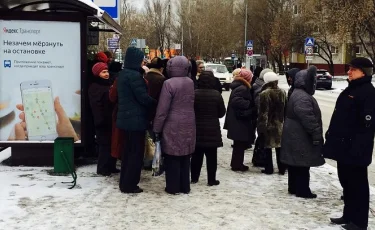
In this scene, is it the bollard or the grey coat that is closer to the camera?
the grey coat

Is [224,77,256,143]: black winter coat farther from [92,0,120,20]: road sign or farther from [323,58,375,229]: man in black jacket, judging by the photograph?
[92,0,120,20]: road sign

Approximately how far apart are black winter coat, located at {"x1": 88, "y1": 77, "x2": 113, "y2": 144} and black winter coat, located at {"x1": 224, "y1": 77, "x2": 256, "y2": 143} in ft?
6.73

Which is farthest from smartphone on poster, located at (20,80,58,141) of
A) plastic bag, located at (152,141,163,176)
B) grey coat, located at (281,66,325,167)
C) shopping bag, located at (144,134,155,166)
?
grey coat, located at (281,66,325,167)

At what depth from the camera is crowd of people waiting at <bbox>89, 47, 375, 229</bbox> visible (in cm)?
532

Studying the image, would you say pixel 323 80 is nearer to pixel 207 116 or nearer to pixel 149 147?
pixel 207 116

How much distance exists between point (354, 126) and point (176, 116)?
2.37m

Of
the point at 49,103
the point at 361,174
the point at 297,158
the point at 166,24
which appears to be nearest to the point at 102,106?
the point at 49,103

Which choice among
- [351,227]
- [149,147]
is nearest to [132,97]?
[149,147]

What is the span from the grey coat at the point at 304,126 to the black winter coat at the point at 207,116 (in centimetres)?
105

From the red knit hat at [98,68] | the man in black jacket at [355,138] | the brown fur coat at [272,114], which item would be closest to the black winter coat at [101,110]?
the red knit hat at [98,68]

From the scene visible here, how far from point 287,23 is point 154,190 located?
52.3 m

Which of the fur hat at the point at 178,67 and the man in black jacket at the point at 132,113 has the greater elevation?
the fur hat at the point at 178,67

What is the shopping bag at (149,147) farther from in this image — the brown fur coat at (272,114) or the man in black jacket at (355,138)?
the man in black jacket at (355,138)

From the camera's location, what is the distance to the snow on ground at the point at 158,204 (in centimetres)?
559
